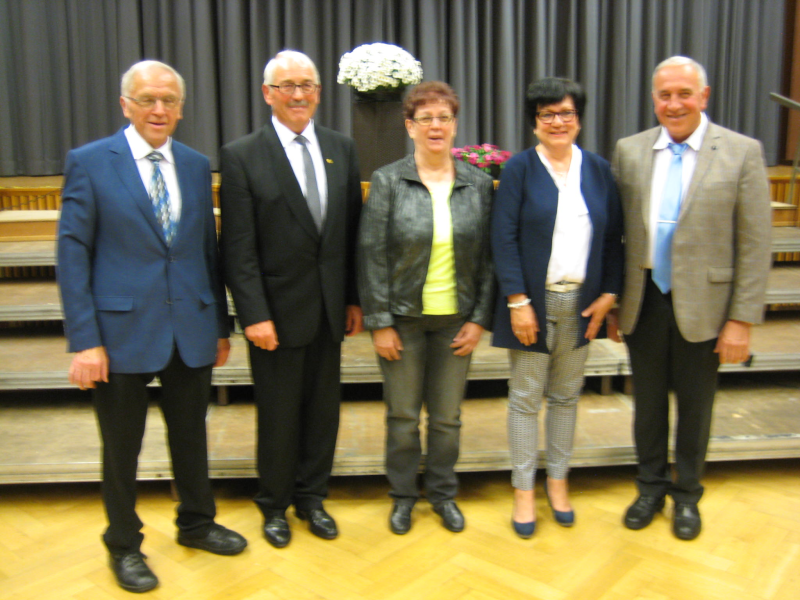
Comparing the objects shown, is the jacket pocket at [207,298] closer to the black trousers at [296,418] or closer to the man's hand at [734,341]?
the black trousers at [296,418]

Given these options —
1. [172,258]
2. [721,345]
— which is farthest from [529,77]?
[172,258]

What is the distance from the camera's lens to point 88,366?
75.8 inches

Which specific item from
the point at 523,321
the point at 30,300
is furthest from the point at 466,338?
the point at 30,300

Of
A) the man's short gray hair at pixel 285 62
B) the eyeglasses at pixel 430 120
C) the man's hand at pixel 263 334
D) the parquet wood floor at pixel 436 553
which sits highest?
the man's short gray hair at pixel 285 62

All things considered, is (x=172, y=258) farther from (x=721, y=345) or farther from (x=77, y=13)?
(x=77, y=13)

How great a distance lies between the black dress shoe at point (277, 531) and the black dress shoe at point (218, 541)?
0.08m

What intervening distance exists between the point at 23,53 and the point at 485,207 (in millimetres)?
4568

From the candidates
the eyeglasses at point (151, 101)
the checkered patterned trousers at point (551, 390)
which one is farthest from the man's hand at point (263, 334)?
the checkered patterned trousers at point (551, 390)

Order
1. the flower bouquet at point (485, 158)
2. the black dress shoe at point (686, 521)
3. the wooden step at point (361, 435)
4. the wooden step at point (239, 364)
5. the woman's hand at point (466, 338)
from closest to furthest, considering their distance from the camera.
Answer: the woman's hand at point (466, 338), the black dress shoe at point (686, 521), the wooden step at point (361, 435), the wooden step at point (239, 364), the flower bouquet at point (485, 158)

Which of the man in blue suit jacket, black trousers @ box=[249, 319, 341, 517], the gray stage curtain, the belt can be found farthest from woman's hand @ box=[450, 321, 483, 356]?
the gray stage curtain

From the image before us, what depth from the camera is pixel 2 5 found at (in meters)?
5.28

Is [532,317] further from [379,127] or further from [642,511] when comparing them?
[379,127]

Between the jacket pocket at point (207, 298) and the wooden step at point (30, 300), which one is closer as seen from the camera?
the jacket pocket at point (207, 298)

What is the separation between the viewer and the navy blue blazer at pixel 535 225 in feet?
7.13
